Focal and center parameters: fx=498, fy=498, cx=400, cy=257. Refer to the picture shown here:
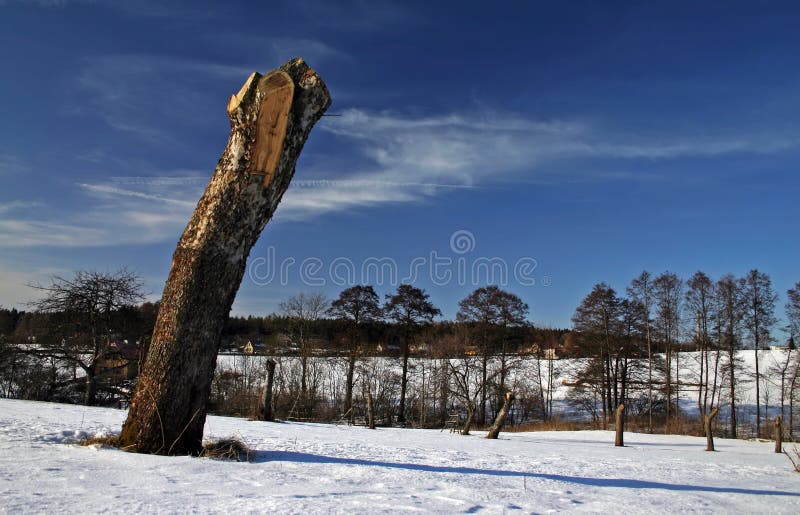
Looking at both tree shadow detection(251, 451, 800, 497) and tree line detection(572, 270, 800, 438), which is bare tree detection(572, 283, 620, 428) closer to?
tree line detection(572, 270, 800, 438)

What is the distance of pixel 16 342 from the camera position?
59.3 ft

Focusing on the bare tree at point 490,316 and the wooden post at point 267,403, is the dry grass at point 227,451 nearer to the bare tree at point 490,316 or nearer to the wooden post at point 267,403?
the wooden post at point 267,403

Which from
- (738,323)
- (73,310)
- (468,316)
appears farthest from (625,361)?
(73,310)

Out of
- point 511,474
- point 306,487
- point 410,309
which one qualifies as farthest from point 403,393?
point 306,487

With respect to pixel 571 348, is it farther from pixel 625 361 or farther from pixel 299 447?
pixel 299 447

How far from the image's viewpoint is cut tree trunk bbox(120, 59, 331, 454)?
4.20m

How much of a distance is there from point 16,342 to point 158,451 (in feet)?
60.6

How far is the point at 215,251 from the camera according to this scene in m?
4.31

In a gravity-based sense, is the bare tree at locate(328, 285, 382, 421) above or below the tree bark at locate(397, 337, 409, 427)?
above

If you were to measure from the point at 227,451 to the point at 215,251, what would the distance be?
1.73m

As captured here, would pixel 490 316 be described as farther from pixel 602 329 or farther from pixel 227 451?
pixel 227 451

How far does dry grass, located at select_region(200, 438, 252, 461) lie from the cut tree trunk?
118 millimetres

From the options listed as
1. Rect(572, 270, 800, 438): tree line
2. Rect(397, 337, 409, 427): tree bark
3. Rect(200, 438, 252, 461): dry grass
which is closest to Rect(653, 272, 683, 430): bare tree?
Rect(572, 270, 800, 438): tree line

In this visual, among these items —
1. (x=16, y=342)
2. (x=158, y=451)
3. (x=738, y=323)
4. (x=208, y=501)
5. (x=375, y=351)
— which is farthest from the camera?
(x=375, y=351)
